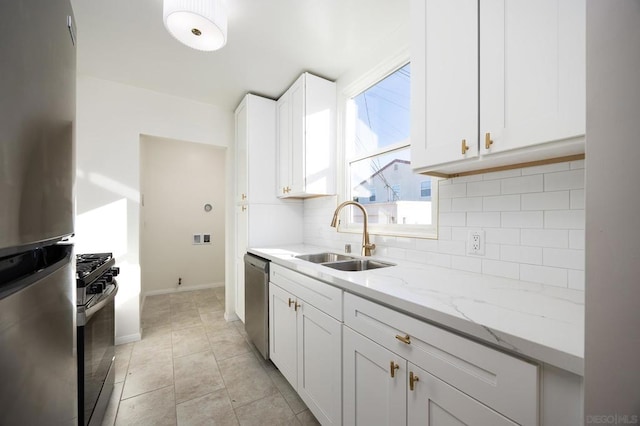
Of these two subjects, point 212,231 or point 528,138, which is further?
point 212,231

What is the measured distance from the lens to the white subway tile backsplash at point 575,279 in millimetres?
958

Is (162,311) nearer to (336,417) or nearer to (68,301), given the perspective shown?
(336,417)

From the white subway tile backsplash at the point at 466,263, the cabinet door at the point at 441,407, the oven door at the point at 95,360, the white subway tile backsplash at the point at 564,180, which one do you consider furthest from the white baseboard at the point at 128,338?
the white subway tile backsplash at the point at 564,180

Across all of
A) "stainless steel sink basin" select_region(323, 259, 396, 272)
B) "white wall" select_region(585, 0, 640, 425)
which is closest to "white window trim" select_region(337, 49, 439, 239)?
"stainless steel sink basin" select_region(323, 259, 396, 272)

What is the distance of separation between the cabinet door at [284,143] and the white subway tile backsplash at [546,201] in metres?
1.82

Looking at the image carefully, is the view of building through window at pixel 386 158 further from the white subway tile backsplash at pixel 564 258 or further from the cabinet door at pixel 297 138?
the white subway tile backsplash at pixel 564 258

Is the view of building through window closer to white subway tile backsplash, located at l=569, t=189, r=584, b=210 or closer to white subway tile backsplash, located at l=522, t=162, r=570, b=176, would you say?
white subway tile backsplash, located at l=522, t=162, r=570, b=176

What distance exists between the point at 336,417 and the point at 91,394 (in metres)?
1.25

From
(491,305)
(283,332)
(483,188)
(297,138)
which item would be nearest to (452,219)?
(483,188)

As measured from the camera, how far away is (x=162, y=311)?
3.20 meters

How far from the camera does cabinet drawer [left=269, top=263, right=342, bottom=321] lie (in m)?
1.23

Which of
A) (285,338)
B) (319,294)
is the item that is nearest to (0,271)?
(319,294)

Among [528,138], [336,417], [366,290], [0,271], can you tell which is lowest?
[336,417]

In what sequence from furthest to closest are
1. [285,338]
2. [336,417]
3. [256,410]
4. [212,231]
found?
[212,231] < [285,338] < [256,410] < [336,417]
